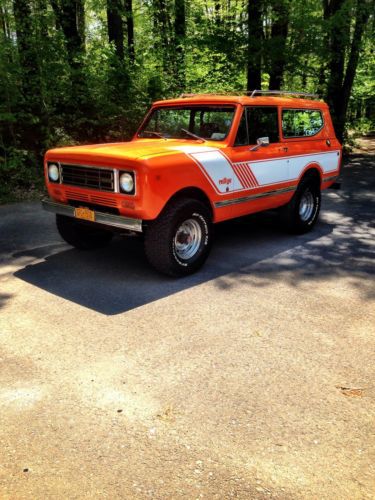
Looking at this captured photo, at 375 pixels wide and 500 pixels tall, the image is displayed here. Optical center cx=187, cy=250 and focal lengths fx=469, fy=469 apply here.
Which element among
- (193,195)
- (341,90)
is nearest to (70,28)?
(341,90)

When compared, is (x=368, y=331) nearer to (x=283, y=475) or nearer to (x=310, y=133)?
(x=283, y=475)

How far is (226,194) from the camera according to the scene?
5594 mm

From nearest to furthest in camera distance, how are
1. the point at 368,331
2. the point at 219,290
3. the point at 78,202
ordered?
1. the point at 368,331
2. the point at 219,290
3. the point at 78,202

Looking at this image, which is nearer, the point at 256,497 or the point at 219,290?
the point at 256,497

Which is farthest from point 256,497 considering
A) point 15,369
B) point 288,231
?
point 288,231

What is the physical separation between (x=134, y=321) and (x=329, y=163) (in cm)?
487

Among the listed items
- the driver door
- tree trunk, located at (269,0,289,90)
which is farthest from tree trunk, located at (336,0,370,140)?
the driver door

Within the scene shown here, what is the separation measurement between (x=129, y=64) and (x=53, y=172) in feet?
25.8

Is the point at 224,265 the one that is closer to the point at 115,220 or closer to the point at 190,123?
the point at 115,220

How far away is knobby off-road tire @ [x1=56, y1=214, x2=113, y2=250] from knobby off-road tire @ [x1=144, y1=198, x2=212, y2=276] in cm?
125

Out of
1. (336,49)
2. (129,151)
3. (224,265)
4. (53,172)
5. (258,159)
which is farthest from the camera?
(336,49)

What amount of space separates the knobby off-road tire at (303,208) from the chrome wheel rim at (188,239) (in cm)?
203

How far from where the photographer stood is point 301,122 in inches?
273

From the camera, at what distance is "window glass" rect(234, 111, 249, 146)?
5.76 m
